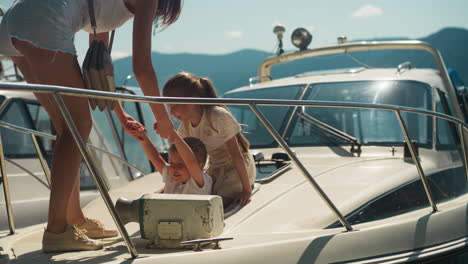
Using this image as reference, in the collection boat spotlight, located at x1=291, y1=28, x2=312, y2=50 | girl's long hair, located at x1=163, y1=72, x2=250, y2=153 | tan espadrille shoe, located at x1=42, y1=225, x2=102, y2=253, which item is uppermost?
boat spotlight, located at x1=291, y1=28, x2=312, y2=50

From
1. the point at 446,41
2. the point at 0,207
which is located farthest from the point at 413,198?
the point at 446,41

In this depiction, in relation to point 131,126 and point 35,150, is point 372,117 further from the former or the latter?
point 35,150

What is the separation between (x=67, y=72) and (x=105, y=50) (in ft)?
0.59

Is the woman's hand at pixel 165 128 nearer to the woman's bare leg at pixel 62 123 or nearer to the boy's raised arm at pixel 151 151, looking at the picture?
the woman's bare leg at pixel 62 123

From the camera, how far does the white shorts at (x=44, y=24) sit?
2355 mm

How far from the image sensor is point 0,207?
5426 mm

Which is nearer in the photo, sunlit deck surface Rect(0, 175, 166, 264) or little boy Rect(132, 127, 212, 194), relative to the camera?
sunlit deck surface Rect(0, 175, 166, 264)

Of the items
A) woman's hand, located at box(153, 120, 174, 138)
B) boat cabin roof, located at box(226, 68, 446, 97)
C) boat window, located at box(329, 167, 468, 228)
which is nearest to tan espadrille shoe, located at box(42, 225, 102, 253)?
woman's hand, located at box(153, 120, 174, 138)

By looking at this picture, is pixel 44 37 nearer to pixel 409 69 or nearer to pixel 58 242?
pixel 58 242

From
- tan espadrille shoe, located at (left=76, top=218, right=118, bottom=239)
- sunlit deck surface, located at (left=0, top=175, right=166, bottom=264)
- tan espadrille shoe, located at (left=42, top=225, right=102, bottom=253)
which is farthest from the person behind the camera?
tan espadrille shoe, located at (left=76, top=218, right=118, bottom=239)

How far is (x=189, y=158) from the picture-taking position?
282cm

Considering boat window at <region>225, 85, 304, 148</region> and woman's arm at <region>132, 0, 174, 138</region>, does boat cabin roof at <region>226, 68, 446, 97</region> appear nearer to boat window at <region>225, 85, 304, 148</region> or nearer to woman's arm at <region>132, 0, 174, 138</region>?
boat window at <region>225, 85, 304, 148</region>

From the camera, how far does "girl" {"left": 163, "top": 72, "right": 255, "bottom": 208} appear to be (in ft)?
10.1

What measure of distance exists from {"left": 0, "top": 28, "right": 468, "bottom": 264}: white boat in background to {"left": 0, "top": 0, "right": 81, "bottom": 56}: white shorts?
350 millimetres
